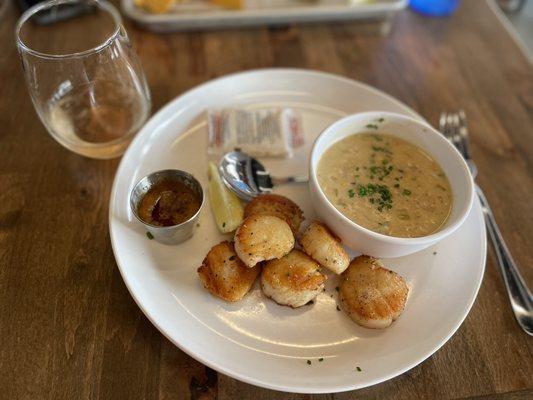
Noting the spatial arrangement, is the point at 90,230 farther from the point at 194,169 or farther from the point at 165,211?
the point at 194,169

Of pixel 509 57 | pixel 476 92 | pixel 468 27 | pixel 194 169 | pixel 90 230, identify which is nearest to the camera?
pixel 90 230

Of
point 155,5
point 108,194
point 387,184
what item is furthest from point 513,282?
point 155,5

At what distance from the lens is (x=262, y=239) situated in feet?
4.43

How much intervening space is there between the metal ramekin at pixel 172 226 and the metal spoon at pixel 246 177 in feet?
0.50

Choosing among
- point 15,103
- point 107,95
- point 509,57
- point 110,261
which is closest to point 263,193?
point 110,261

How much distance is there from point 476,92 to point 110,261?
194 centimetres

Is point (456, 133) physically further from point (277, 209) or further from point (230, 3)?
point (230, 3)

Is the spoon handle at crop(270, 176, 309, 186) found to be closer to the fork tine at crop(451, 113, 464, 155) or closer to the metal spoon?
the metal spoon

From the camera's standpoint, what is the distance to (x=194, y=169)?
173 cm

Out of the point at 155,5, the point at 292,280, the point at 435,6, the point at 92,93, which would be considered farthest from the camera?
the point at 435,6

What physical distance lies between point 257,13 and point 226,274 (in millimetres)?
1595

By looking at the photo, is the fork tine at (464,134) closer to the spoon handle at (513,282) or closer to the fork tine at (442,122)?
the fork tine at (442,122)

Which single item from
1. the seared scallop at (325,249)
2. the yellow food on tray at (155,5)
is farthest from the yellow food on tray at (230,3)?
the seared scallop at (325,249)

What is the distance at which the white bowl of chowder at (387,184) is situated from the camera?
141 cm
